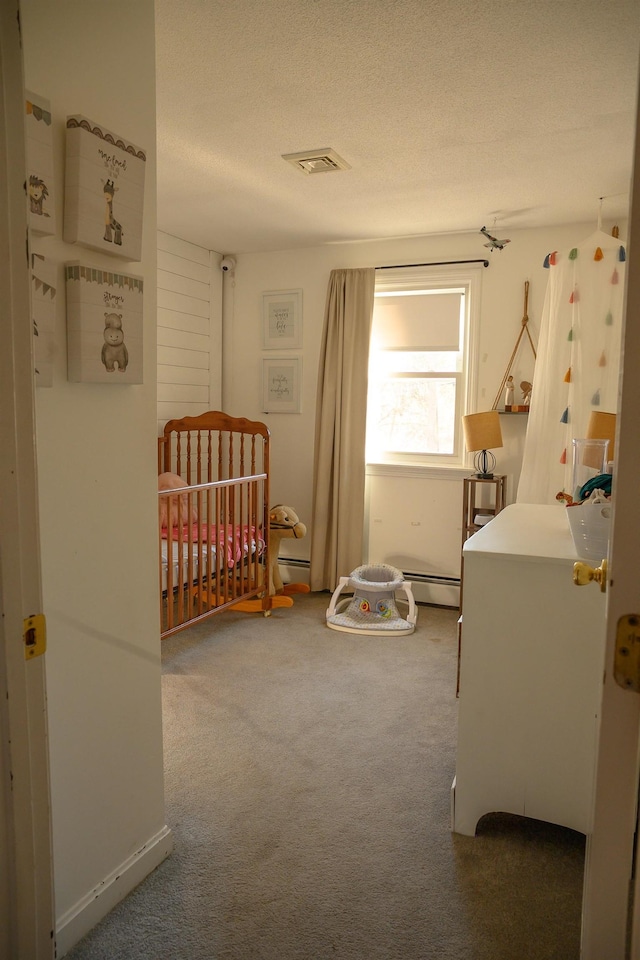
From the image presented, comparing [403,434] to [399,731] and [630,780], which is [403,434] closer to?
A: [399,731]

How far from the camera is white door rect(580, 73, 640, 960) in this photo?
681 mm

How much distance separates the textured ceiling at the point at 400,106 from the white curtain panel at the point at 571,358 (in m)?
0.32

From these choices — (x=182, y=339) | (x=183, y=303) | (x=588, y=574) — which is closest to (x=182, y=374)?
(x=182, y=339)

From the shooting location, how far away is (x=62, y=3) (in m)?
1.33

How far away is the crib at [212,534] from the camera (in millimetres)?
3213

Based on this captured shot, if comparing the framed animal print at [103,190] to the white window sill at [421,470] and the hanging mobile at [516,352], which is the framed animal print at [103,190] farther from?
the white window sill at [421,470]

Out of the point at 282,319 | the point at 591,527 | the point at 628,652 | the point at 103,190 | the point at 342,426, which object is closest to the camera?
the point at 628,652

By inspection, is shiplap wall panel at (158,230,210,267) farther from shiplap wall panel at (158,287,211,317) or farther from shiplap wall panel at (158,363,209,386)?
shiplap wall panel at (158,363,209,386)

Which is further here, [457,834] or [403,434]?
[403,434]

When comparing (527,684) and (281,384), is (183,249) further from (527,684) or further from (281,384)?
(527,684)

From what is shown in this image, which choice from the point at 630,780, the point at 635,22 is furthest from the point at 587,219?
the point at 630,780

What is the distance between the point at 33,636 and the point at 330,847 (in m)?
1.34

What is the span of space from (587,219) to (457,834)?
3272mm

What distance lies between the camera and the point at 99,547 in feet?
5.03
